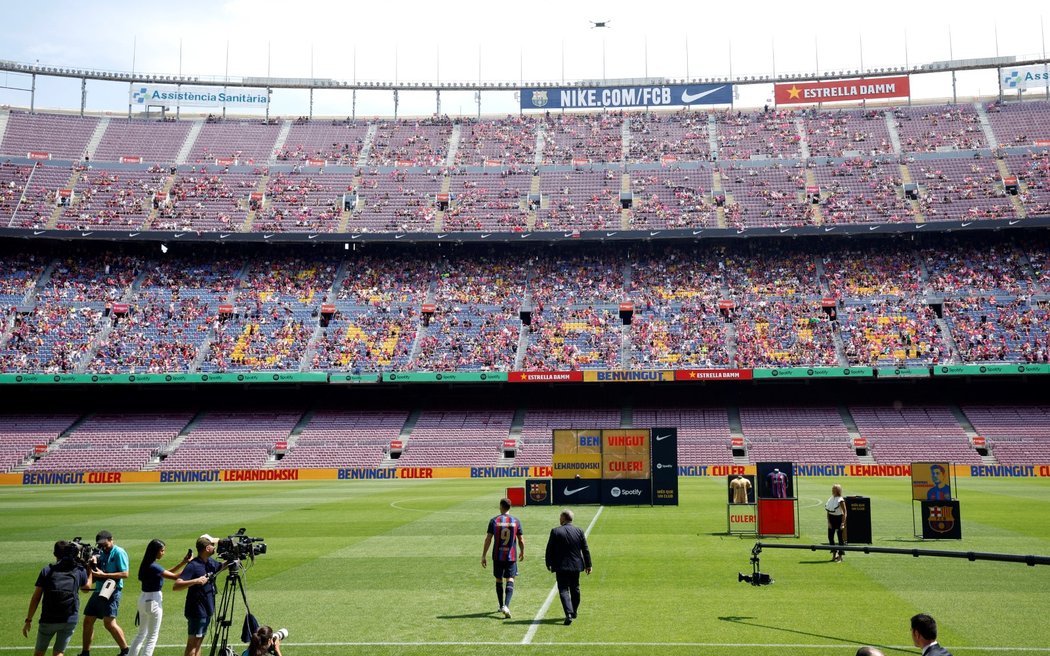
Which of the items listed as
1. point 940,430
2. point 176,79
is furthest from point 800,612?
point 176,79

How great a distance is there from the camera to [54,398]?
67.7 m

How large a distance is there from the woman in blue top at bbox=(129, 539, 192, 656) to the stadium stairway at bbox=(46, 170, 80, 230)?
224ft

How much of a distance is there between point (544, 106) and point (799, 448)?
44901 millimetres

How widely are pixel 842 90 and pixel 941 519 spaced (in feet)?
229

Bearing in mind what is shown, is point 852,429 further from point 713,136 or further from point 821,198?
point 713,136

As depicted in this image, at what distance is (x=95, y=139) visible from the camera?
82875 millimetres

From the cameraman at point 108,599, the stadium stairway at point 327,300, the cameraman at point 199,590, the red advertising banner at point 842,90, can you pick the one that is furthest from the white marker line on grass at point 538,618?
the red advertising banner at point 842,90

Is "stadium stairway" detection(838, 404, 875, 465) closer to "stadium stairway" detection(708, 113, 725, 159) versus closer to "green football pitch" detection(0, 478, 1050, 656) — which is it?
"green football pitch" detection(0, 478, 1050, 656)

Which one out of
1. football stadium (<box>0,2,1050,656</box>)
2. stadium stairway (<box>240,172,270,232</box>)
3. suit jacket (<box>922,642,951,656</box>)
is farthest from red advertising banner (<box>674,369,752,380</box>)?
suit jacket (<box>922,642,951,656</box>)

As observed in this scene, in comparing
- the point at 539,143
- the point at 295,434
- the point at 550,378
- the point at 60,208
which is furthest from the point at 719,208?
the point at 60,208

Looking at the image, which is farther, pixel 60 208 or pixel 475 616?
pixel 60 208

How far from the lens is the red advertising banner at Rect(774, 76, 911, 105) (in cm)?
8381

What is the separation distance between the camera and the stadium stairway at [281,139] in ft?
271

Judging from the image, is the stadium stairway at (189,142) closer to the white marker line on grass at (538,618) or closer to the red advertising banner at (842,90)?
the red advertising banner at (842,90)
